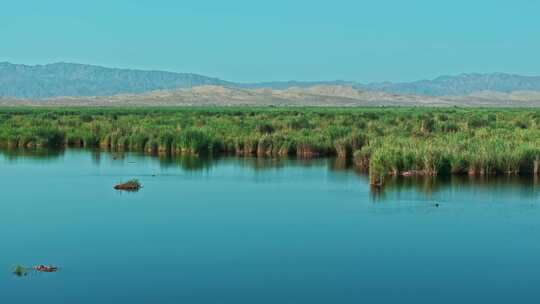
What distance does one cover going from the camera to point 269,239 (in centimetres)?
1622

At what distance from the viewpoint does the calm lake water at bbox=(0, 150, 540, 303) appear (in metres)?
12.7

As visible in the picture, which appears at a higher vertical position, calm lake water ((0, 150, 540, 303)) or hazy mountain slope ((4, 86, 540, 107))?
hazy mountain slope ((4, 86, 540, 107))

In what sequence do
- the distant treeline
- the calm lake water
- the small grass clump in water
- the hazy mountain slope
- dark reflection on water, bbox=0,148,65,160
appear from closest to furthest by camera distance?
1. the calm lake water
2. the small grass clump in water
3. the distant treeline
4. dark reflection on water, bbox=0,148,65,160
5. the hazy mountain slope

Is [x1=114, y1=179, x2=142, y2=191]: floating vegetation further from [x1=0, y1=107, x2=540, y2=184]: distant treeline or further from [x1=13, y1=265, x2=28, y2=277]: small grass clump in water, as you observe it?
[x1=13, y1=265, x2=28, y2=277]: small grass clump in water

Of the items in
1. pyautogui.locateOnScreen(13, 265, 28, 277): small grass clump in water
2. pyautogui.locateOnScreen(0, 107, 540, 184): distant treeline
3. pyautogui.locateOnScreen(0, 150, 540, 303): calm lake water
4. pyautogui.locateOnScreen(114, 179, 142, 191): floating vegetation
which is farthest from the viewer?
pyautogui.locateOnScreen(0, 107, 540, 184): distant treeline

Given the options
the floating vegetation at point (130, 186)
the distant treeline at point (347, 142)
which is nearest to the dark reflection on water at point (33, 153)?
Result: the distant treeline at point (347, 142)

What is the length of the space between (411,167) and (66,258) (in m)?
13.0

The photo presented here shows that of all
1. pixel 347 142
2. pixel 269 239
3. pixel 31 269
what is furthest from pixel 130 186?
pixel 347 142

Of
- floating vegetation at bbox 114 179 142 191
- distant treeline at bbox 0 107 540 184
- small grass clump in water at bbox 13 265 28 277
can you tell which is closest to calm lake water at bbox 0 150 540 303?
small grass clump in water at bbox 13 265 28 277

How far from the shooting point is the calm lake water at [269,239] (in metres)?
12.7

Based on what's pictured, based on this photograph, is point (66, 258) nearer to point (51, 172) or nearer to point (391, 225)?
point (391, 225)

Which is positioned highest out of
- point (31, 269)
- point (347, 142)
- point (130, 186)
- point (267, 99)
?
point (267, 99)

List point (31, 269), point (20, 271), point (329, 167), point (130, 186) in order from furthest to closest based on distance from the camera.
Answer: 1. point (329, 167)
2. point (130, 186)
3. point (31, 269)
4. point (20, 271)

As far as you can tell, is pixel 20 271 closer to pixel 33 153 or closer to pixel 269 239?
pixel 269 239
